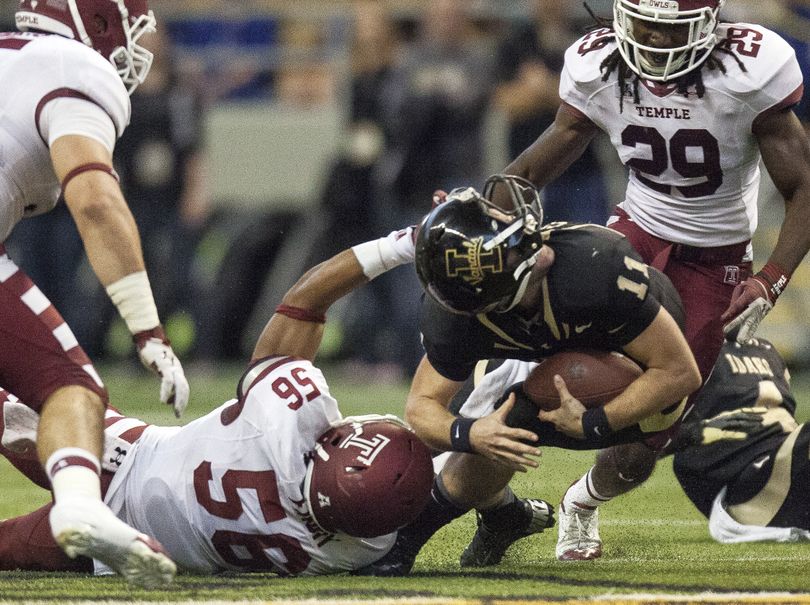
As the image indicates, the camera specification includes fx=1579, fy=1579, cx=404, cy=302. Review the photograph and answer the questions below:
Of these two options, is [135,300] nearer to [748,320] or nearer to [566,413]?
[566,413]

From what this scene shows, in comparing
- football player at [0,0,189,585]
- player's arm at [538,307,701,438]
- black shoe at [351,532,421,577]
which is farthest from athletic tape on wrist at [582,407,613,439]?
football player at [0,0,189,585]

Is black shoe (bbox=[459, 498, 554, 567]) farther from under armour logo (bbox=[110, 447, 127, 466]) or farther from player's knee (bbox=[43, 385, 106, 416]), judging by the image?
player's knee (bbox=[43, 385, 106, 416])

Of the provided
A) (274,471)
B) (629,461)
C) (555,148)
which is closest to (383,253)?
(274,471)

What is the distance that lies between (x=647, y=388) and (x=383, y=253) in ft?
2.54

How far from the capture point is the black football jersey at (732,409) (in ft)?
16.7

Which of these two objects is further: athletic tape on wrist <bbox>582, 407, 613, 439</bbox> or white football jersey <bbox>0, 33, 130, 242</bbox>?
athletic tape on wrist <bbox>582, 407, 613, 439</bbox>

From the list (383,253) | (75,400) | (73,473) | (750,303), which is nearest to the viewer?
(73,473)

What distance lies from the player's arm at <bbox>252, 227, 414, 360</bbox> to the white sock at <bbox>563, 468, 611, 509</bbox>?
3.63 feet

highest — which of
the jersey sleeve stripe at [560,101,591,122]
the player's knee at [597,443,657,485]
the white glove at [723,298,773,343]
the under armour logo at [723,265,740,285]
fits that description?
the jersey sleeve stripe at [560,101,591,122]

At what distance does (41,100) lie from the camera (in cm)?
377

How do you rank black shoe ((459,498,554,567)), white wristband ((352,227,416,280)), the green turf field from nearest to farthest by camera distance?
1. the green turf field
2. white wristband ((352,227,416,280))
3. black shoe ((459,498,554,567))

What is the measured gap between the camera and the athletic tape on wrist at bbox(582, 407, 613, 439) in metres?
3.92

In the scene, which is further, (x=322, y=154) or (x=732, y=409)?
(x=322, y=154)

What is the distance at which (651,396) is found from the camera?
3908 millimetres
